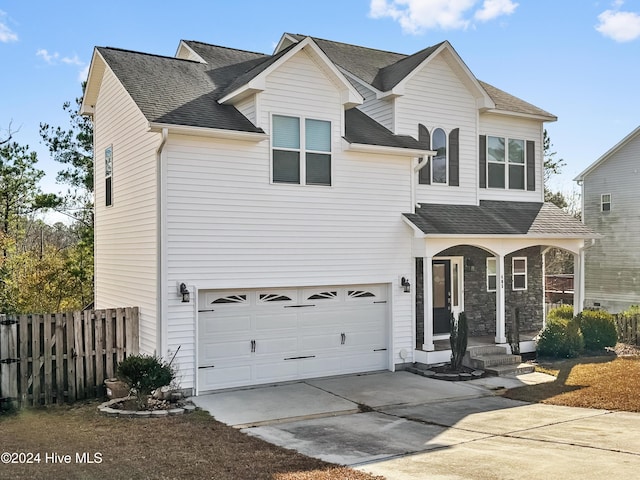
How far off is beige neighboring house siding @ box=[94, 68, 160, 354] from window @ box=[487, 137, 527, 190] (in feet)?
33.0

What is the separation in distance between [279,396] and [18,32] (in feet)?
51.2

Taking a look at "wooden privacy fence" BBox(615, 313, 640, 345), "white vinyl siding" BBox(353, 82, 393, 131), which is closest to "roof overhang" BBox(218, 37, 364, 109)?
"white vinyl siding" BBox(353, 82, 393, 131)

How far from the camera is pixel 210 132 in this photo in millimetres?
12734

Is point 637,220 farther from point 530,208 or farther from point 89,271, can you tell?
point 89,271

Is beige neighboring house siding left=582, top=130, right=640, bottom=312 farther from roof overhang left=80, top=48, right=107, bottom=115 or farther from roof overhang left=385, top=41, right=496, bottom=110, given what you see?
roof overhang left=80, top=48, right=107, bottom=115

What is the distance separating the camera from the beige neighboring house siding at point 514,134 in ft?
60.2

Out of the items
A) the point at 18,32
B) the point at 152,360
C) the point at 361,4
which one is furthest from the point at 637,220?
the point at 18,32

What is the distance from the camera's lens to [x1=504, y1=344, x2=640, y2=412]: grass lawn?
12.3 m

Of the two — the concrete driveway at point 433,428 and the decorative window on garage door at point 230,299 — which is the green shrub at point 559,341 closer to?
the concrete driveway at point 433,428

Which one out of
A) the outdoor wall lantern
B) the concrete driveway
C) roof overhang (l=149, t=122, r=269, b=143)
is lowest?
the concrete driveway

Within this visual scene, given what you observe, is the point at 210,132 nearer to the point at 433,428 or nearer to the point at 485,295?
the point at 433,428

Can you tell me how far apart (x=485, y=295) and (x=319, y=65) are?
8.55 m

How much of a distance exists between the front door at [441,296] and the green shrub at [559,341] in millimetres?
2581

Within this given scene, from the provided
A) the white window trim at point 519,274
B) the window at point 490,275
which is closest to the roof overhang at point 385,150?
the window at point 490,275
